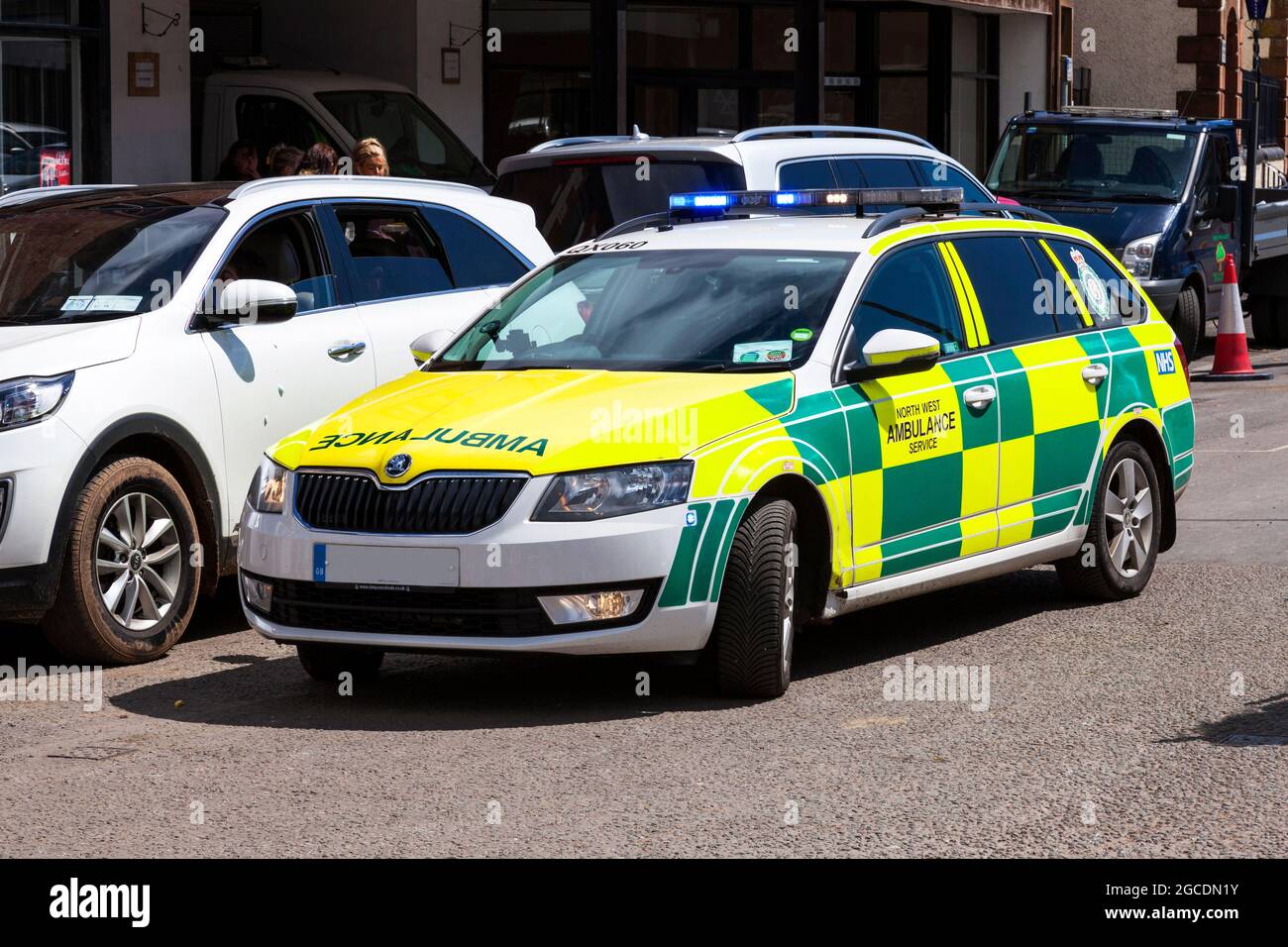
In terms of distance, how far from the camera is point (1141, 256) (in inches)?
731

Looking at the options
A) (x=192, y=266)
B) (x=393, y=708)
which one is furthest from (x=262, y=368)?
(x=393, y=708)

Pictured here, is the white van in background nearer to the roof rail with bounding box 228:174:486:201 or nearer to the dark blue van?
the dark blue van

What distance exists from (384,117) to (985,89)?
43.7 feet

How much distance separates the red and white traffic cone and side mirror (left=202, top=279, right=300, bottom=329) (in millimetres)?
11555

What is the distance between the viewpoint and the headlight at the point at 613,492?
22.7ft

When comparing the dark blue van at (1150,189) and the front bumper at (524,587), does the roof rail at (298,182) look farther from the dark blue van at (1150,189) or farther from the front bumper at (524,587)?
the dark blue van at (1150,189)

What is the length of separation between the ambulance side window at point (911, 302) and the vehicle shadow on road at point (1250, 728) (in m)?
1.85

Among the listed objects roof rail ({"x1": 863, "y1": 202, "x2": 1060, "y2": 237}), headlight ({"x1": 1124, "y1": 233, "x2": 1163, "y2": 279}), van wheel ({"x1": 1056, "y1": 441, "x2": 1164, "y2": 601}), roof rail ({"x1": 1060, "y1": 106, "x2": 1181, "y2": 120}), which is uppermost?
roof rail ({"x1": 1060, "y1": 106, "x2": 1181, "y2": 120})

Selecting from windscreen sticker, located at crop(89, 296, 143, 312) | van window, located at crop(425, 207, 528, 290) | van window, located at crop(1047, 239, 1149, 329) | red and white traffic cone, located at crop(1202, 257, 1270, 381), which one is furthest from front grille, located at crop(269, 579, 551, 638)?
red and white traffic cone, located at crop(1202, 257, 1270, 381)

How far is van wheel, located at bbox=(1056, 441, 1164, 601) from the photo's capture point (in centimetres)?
912

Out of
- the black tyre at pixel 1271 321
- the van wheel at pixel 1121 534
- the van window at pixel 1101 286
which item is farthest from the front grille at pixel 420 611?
the black tyre at pixel 1271 321

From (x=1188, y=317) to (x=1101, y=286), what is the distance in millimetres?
9997

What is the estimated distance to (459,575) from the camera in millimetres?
6930

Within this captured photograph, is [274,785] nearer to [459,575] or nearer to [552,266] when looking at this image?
[459,575]
